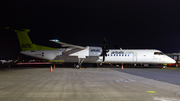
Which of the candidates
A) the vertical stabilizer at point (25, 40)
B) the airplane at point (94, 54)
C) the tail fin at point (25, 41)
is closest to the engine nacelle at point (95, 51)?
the airplane at point (94, 54)

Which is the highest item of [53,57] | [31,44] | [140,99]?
[31,44]

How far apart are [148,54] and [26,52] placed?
22.4 metres

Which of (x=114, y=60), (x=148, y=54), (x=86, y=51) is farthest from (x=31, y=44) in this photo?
(x=148, y=54)

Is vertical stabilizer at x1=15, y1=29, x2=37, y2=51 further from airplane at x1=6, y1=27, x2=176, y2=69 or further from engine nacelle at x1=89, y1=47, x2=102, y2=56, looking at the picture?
engine nacelle at x1=89, y1=47, x2=102, y2=56

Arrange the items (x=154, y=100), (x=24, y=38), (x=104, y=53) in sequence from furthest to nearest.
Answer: (x=24, y=38), (x=104, y=53), (x=154, y=100)

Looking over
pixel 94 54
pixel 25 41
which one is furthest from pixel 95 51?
pixel 25 41

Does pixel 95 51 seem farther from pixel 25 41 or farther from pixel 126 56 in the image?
pixel 25 41

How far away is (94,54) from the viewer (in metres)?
27.0

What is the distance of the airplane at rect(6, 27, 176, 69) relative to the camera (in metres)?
26.5

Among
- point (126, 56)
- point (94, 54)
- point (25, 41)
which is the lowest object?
point (126, 56)

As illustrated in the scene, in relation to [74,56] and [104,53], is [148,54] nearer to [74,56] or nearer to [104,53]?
[104,53]

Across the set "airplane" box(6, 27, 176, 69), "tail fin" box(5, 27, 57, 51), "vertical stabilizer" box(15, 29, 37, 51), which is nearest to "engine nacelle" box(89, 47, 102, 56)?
"airplane" box(6, 27, 176, 69)

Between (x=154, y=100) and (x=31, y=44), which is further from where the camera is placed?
(x=31, y=44)

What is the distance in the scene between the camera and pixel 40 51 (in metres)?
28.5
